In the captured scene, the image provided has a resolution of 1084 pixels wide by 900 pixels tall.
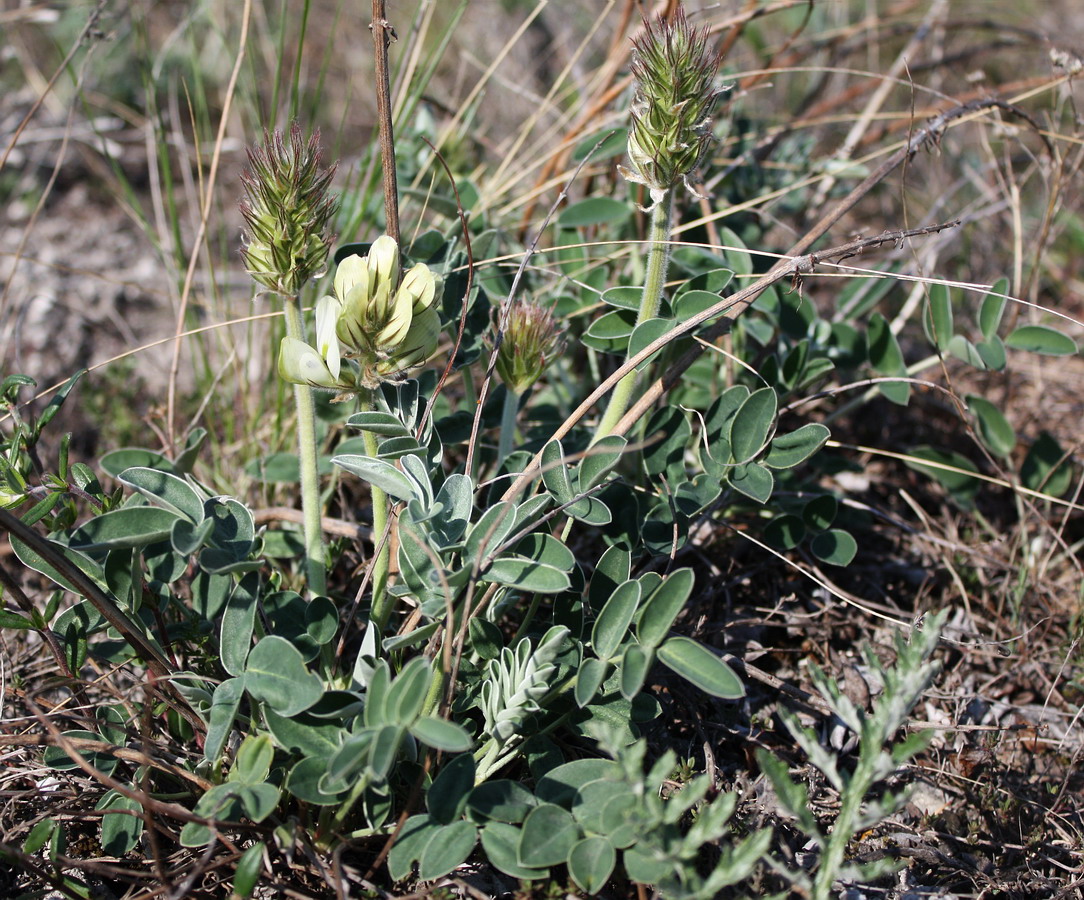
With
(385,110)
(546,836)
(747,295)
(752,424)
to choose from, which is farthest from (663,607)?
(385,110)

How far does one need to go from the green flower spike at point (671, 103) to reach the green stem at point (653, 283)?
0.07 metres

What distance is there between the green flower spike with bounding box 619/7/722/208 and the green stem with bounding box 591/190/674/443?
71mm

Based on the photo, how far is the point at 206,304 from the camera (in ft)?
9.20

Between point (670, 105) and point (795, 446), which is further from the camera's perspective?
point (795, 446)

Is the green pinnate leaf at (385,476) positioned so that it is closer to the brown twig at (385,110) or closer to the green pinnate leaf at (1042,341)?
the brown twig at (385,110)

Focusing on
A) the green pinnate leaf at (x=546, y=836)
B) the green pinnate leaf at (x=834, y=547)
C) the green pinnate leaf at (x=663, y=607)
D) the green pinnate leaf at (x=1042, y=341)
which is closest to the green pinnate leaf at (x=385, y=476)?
the green pinnate leaf at (x=663, y=607)

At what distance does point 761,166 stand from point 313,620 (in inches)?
76.2

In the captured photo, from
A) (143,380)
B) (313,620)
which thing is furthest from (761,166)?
(143,380)

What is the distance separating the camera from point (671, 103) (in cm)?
153

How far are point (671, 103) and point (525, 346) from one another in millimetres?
528

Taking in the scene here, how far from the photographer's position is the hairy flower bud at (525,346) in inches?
69.9

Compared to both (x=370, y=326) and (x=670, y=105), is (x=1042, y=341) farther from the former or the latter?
(x=370, y=326)

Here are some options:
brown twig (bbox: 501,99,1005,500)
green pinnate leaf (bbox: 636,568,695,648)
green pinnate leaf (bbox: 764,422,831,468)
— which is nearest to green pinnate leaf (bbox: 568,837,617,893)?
green pinnate leaf (bbox: 636,568,695,648)

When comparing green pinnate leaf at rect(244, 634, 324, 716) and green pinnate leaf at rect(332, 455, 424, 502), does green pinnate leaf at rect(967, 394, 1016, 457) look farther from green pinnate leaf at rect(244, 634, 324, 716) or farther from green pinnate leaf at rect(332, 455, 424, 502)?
green pinnate leaf at rect(244, 634, 324, 716)
